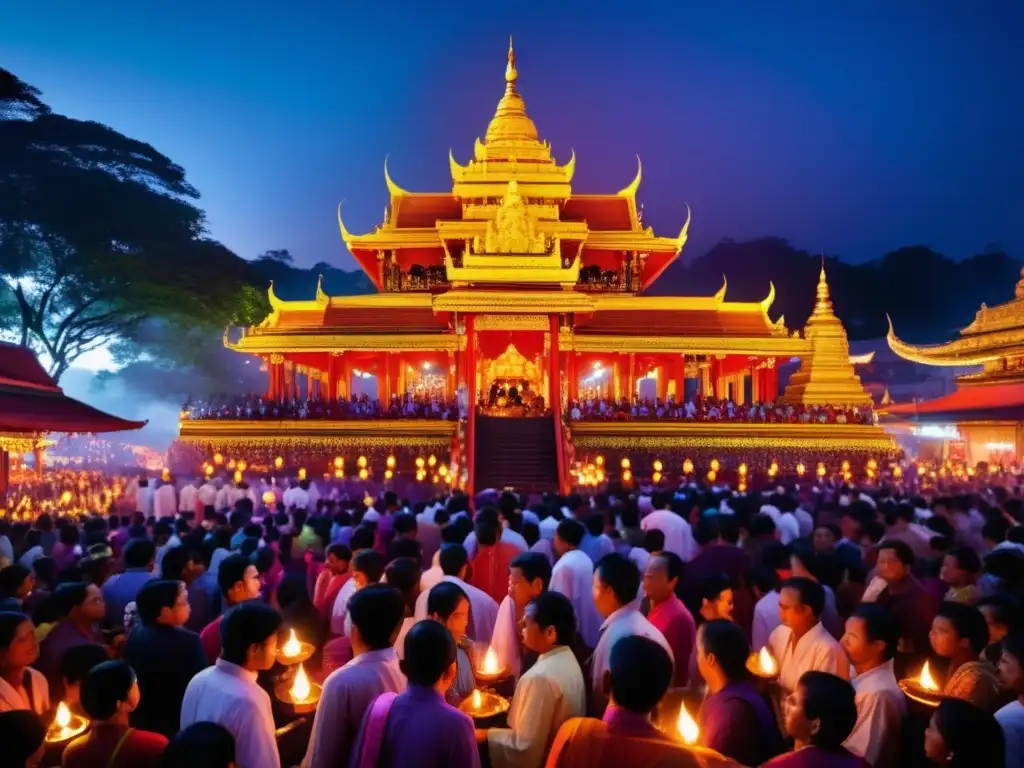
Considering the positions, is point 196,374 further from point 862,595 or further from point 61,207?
point 862,595

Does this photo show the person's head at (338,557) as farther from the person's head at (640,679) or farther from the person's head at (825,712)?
the person's head at (825,712)

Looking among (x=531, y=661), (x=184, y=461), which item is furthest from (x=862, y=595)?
(x=184, y=461)

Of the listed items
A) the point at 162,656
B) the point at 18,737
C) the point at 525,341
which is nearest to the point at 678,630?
the point at 162,656

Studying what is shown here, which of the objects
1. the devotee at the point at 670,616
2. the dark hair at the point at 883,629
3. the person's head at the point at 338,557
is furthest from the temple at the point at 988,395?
the person's head at the point at 338,557

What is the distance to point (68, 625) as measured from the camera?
197 inches

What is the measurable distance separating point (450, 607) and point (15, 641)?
2320 millimetres

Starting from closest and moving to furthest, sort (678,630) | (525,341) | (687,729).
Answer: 1. (687,729)
2. (678,630)
3. (525,341)

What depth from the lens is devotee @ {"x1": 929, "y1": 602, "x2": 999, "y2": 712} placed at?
4.10 meters

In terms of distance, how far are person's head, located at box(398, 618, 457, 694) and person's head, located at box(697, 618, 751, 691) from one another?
1331 mm

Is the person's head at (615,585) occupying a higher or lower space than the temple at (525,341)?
lower

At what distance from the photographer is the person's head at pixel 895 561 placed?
5.75 metres

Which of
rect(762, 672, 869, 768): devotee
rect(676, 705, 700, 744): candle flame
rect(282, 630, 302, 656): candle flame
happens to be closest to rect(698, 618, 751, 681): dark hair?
rect(676, 705, 700, 744): candle flame

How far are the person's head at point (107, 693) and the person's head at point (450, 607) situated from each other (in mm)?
1575

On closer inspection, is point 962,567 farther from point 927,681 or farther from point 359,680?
point 359,680
